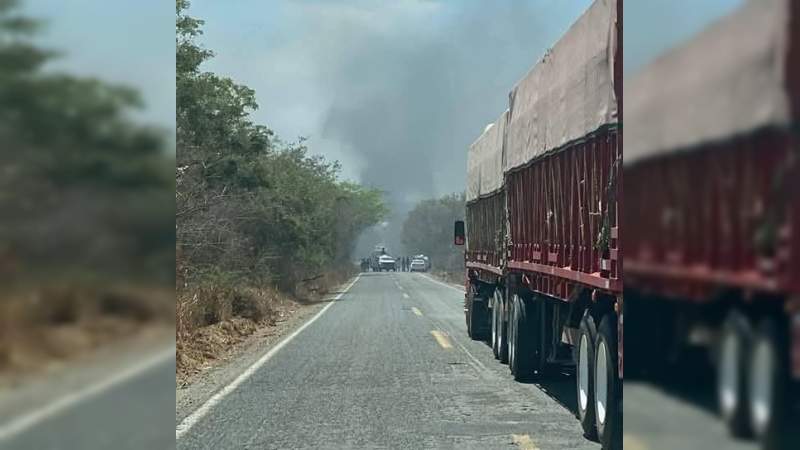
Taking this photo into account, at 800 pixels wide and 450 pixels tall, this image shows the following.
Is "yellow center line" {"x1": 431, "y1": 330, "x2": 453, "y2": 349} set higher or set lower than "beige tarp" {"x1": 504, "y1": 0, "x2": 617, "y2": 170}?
lower

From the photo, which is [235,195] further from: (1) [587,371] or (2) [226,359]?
(1) [587,371]

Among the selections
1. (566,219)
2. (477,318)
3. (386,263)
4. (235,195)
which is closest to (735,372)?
(566,219)

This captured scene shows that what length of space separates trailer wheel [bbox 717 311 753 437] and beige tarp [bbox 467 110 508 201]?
10127 mm

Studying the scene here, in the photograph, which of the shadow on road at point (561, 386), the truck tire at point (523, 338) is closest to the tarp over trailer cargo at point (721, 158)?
the shadow on road at point (561, 386)

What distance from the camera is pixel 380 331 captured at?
19438 millimetres

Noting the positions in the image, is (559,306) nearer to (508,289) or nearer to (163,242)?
(508,289)

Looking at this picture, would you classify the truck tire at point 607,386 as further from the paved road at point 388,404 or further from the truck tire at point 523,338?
the truck tire at point 523,338

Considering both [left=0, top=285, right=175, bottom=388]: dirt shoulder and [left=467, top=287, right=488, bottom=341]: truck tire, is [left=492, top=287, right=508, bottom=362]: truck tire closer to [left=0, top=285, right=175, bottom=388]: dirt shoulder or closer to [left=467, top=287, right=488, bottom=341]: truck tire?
[left=467, top=287, right=488, bottom=341]: truck tire

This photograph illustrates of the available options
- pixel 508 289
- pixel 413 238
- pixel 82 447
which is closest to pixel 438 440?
pixel 508 289

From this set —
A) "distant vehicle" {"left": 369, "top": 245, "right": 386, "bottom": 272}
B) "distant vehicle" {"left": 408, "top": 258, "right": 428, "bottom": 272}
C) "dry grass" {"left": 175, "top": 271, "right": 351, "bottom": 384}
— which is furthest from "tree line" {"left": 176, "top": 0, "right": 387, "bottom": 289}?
"distant vehicle" {"left": 369, "top": 245, "right": 386, "bottom": 272}

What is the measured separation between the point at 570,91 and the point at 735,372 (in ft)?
17.5

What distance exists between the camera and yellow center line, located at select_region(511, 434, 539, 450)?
7.21 m

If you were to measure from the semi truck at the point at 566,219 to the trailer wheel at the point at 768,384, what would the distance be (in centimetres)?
140

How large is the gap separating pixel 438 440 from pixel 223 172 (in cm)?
→ 1992
